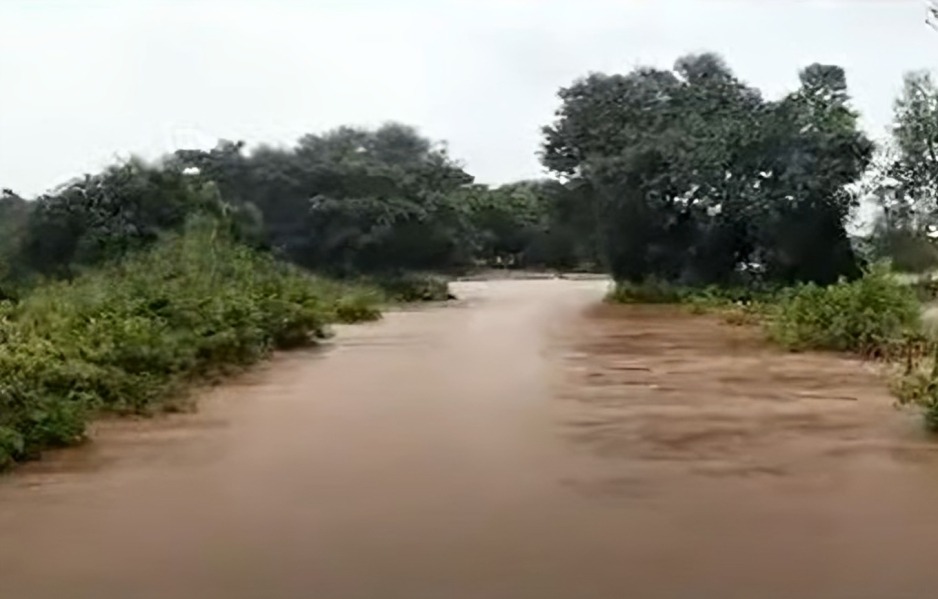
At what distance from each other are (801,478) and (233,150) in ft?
56.7

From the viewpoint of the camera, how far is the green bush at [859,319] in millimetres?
17562

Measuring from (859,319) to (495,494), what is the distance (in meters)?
10.9

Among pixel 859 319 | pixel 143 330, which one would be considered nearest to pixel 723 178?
pixel 859 319

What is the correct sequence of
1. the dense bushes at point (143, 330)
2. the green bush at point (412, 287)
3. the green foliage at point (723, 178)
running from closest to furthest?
1. the dense bushes at point (143, 330)
2. the green foliage at point (723, 178)
3. the green bush at point (412, 287)

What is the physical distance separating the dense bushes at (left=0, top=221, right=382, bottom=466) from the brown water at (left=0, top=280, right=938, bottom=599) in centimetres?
42

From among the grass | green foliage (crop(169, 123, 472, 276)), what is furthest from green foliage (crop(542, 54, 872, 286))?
the grass

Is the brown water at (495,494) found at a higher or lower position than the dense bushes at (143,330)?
lower

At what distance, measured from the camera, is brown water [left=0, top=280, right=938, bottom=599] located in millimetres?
6223

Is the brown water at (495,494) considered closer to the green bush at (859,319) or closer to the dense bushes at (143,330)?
the dense bushes at (143,330)

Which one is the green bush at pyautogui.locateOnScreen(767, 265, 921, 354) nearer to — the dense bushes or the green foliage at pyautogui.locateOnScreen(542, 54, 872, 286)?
the dense bushes

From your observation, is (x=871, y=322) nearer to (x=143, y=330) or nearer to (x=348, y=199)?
(x=143, y=330)

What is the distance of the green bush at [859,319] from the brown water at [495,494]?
2856 mm

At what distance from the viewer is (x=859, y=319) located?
18.0 meters

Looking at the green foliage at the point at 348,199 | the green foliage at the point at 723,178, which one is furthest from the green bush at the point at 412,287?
the green foliage at the point at 723,178
